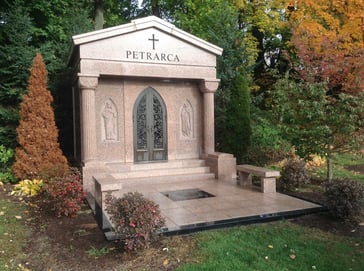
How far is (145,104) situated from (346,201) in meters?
6.32

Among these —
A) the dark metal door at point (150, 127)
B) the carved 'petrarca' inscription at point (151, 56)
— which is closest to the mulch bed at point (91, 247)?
the dark metal door at point (150, 127)

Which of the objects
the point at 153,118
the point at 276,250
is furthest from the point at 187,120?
the point at 276,250

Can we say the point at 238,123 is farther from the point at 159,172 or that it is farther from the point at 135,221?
the point at 135,221

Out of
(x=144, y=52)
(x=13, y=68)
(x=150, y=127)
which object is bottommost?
(x=150, y=127)

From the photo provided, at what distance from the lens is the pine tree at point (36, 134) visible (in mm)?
8680

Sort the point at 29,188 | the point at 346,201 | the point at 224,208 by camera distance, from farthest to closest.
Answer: the point at 29,188
the point at 224,208
the point at 346,201

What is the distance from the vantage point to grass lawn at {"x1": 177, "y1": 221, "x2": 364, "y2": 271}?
4.18 metres

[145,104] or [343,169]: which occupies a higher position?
[145,104]

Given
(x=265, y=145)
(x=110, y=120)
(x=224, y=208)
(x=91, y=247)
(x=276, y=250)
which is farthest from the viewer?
(x=265, y=145)

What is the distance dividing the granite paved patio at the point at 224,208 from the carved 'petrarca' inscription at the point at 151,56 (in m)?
3.70

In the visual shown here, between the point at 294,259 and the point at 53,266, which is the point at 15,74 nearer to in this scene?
the point at 53,266

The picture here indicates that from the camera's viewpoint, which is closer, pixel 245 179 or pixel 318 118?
pixel 318 118

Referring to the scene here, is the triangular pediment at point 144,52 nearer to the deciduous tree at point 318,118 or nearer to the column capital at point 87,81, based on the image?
the column capital at point 87,81

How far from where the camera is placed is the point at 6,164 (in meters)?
10.2
